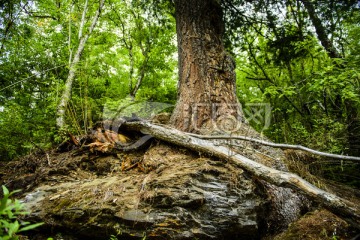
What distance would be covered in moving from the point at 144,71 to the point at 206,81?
26.8 feet

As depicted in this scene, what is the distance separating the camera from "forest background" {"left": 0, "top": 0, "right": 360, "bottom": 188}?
4320 millimetres

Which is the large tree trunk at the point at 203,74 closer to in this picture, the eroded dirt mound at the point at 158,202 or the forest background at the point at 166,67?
the eroded dirt mound at the point at 158,202

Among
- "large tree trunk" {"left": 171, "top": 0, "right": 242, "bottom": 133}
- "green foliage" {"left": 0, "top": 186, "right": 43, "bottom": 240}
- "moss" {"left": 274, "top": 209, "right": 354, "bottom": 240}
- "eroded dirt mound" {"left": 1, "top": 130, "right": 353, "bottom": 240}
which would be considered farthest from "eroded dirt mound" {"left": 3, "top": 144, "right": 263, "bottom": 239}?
"green foliage" {"left": 0, "top": 186, "right": 43, "bottom": 240}

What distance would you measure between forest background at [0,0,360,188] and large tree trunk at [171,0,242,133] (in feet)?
4.04

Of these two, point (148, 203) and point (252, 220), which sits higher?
point (148, 203)

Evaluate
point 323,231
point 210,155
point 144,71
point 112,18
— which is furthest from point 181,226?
point 112,18

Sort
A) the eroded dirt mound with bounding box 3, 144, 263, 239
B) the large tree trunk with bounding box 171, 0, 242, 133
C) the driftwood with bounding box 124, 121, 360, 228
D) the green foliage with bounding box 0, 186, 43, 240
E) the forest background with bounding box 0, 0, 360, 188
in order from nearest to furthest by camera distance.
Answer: the green foliage with bounding box 0, 186, 43, 240, the driftwood with bounding box 124, 121, 360, 228, the eroded dirt mound with bounding box 3, 144, 263, 239, the large tree trunk with bounding box 171, 0, 242, 133, the forest background with bounding box 0, 0, 360, 188

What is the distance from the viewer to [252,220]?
2.43 m

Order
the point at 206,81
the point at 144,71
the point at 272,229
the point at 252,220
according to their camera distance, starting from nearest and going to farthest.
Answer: the point at 252,220
the point at 272,229
the point at 206,81
the point at 144,71

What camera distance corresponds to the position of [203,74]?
12.8ft

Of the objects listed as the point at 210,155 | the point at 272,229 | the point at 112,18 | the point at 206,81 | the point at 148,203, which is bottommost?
the point at 272,229

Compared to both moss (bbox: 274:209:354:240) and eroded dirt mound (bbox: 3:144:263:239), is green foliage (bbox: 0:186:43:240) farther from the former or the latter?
moss (bbox: 274:209:354:240)

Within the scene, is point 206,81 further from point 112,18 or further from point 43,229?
point 112,18

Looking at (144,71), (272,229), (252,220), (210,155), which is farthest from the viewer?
(144,71)
